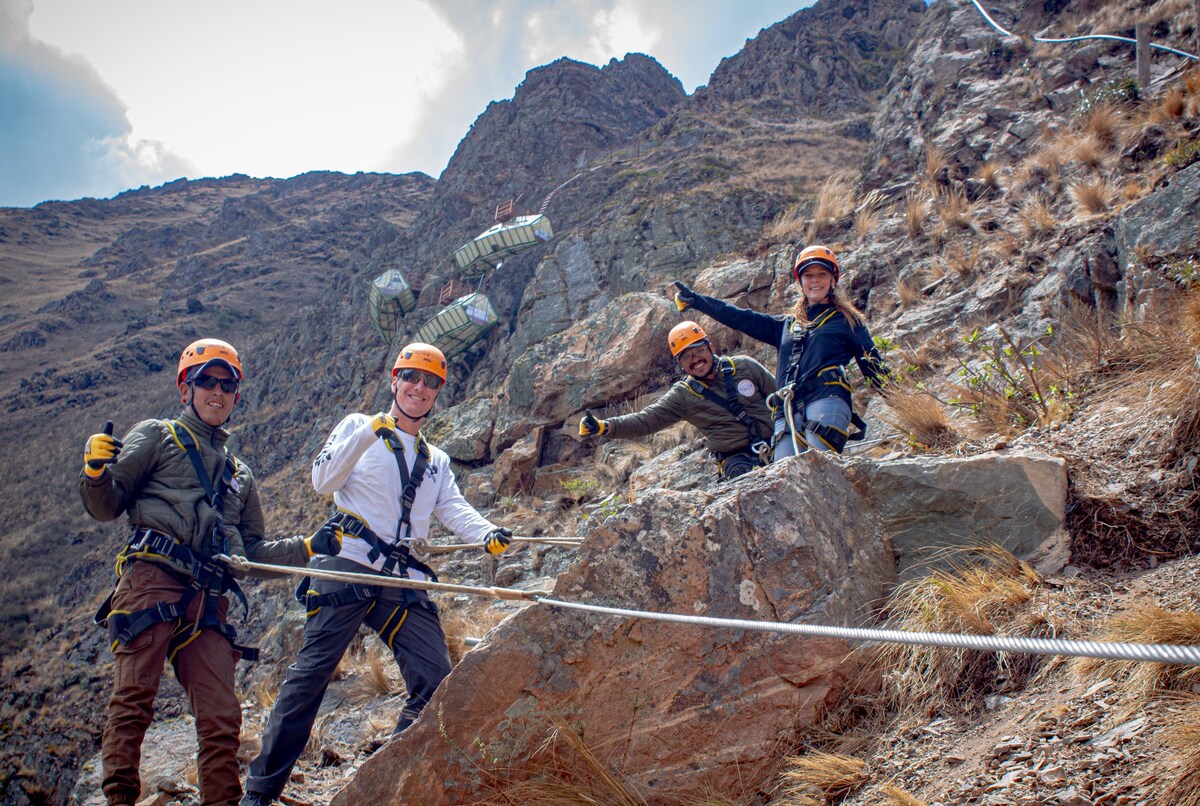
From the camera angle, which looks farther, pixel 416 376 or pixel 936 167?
pixel 936 167

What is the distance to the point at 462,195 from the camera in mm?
33969

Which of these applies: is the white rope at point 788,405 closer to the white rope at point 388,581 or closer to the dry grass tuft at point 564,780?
the white rope at point 388,581

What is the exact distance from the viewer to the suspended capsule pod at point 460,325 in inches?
795

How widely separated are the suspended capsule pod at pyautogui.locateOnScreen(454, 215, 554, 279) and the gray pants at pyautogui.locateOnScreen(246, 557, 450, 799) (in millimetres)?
21181

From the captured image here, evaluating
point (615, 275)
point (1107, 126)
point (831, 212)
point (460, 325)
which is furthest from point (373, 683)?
point (460, 325)

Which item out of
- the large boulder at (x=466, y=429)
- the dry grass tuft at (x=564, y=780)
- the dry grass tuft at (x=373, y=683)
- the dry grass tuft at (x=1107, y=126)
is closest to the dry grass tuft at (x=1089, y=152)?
the dry grass tuft at (x=1107, y=126)

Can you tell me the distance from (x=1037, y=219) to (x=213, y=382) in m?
7.72

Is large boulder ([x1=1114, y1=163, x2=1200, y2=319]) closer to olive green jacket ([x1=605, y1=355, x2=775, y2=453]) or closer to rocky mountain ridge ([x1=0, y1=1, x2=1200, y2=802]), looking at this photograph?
rocky mountain ridge ([x1=0, y1=1, x2=1200, y2=802])

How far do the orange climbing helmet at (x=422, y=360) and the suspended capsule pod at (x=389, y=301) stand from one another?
80.6 ft

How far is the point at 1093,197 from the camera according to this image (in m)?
6.66

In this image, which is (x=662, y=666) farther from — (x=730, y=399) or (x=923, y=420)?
(x=730, y=399)

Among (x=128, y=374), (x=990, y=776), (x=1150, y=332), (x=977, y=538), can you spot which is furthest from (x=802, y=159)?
(x=128, y=374)

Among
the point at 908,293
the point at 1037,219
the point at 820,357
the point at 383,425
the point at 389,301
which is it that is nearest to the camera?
the point at 383,425

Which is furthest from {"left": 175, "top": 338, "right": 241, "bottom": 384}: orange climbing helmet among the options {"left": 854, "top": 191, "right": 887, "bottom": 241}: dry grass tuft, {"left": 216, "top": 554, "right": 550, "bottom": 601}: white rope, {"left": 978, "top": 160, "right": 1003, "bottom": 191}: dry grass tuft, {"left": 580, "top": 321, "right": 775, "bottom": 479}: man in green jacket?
{"left": 978, "top": 160, "right": 1003, "bottom": 191}: dry grass tuft
